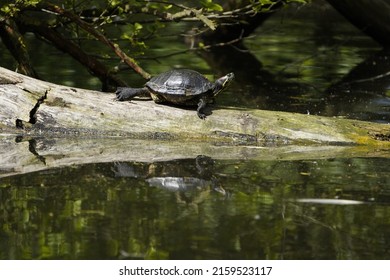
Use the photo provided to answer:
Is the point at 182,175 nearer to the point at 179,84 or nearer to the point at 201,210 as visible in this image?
the point at 201,210

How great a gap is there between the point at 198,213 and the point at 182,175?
102 centimetres

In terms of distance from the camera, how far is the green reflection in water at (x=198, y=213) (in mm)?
4559

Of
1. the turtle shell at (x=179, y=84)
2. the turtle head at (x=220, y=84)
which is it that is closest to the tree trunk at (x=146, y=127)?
the turtle shell at (x=179, y=84)

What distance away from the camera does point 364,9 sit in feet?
41.8

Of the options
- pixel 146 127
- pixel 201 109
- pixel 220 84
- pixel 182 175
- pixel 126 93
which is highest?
pixel 220 84

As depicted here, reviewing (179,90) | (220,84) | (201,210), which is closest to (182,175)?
(201,210)

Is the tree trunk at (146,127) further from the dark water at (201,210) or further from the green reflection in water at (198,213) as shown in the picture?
the green reflection in water at (198,213)

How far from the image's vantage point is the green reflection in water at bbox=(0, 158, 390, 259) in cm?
456

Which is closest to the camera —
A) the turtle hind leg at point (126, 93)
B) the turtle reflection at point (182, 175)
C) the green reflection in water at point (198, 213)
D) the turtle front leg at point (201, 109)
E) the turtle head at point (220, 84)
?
the green reflection in water at point (198, 213)

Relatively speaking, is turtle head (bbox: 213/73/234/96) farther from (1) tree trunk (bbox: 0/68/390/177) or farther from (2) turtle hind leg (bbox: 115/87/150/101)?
(2) turtle hind leg (bbox: 115/87/150/101)

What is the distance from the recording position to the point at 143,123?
23.8 feet

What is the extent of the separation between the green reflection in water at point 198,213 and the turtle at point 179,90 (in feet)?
3.16
